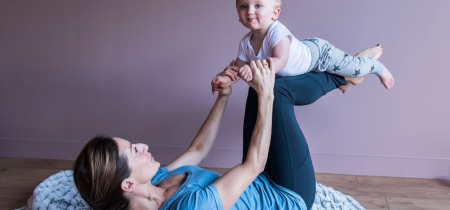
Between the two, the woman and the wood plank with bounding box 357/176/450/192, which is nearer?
the woman

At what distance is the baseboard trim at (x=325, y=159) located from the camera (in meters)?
2.94

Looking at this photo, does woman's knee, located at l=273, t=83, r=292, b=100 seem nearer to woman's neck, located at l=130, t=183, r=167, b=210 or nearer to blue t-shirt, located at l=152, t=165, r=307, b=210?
blue t-shirt, located at l=152, t=165, r=307, b=210

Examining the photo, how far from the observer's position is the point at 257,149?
1.65 m

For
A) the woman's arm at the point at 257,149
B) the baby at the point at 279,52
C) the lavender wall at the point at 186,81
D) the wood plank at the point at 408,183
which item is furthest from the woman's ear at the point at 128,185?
the wood plank at the point at 408,183

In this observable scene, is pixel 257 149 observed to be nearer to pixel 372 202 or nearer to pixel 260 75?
pixel 260 75

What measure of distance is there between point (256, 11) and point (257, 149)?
1.87ft

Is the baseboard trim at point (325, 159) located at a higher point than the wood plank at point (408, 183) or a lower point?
higher

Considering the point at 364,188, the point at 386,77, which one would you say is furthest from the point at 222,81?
the point at 364,188

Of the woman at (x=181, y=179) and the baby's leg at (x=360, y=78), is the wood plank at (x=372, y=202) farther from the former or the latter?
the woman at (x=181, y=179)

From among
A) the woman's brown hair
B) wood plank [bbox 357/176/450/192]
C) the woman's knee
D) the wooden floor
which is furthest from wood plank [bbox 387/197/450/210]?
the woman's brown hair

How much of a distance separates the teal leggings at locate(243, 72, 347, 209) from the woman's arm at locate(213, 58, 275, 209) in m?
0.13

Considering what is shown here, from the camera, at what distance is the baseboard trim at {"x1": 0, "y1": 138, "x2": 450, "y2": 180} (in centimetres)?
294

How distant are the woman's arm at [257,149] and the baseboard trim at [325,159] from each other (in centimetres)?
144

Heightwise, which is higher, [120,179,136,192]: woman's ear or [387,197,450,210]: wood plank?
[120,179,136,192]: woman's ear
